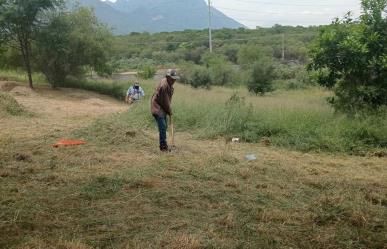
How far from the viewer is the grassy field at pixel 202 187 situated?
4.57 meters

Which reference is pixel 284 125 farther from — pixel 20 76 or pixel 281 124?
pixel 20 76

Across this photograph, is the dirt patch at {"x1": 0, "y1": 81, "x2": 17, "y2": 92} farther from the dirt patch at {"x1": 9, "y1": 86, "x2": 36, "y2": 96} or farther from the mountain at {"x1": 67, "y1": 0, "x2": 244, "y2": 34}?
the mountain at {"x1": 67, "y1": 0, "x2": 244, "y2": 34}

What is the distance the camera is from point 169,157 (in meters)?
8.00

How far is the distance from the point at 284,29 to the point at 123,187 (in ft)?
223

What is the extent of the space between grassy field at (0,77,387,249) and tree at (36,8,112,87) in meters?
10.8

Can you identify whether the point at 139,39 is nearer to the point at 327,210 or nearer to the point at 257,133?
the point at 257,133

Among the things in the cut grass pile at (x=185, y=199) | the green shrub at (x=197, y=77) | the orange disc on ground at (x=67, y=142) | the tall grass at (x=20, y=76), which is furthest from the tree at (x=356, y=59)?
the tall grass at (x=20, y=76)

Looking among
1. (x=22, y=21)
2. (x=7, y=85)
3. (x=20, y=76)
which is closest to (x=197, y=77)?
(x=20, y=76)

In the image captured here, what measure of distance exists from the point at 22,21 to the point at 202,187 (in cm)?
1667

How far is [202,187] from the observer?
20.2 feet

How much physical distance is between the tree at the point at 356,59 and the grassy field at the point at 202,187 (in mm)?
725

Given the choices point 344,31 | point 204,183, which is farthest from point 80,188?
point 344,31

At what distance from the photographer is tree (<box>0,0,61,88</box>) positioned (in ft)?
64.6

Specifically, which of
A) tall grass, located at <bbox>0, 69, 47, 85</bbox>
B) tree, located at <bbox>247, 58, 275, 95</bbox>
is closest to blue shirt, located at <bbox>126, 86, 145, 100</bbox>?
tree, located at <bbox>247, 58, 275, 95</bbox>
